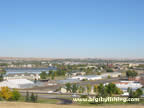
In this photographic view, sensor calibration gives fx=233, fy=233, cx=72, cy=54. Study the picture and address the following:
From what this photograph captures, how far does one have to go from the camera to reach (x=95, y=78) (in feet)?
112

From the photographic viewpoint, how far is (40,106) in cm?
807

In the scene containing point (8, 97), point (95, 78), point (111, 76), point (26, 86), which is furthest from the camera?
point (111, 76)

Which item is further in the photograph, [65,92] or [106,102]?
[65,92]

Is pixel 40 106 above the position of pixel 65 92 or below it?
above

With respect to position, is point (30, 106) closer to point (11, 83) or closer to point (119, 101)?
point (119, 101)

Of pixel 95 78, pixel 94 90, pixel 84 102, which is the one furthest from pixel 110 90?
pixel 95 78

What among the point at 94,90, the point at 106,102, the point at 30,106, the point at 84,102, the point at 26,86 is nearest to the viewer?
the point at 30,106

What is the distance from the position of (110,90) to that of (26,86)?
438 inches

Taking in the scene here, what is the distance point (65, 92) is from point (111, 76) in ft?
63.6

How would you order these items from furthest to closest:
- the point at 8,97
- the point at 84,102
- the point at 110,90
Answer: the point at 110,90 < the point at 8,97 < the point at 84,102

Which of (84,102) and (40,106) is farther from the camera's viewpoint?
(84,102)

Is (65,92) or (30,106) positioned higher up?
(30,106)

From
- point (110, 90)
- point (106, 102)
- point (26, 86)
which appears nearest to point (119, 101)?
point (106, 102)

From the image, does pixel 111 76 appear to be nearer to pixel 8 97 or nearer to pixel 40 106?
pixel 8 97
